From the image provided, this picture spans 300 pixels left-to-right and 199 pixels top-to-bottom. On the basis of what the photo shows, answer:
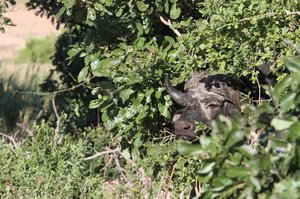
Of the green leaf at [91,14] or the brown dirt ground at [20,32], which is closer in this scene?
the green leaf at [91,14]

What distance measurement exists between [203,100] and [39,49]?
13285 millimetres

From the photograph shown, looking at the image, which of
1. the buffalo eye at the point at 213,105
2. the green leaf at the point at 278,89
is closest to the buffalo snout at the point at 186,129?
the buffalo eye at the point at 213,105

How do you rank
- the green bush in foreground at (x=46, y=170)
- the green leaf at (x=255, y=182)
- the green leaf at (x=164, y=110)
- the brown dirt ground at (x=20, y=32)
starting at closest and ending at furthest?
the green leaf at (x=255, y=182), the green leaf at (x=164, y=110), the green bush in foreground at (x=46, y=170), the brown dirt ground at (x=20, y=32)

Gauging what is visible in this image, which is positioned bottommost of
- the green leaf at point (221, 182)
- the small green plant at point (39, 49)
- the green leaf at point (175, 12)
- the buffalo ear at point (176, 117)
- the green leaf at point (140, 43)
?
the small green plant at point (39, 49)

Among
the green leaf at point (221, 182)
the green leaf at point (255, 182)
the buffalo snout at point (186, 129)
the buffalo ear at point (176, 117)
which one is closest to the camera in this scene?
the green leaf at point (255, 182)

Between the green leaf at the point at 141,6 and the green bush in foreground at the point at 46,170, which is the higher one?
the green leaf at the point at 141,6

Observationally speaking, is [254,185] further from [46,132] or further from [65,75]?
[65,75]

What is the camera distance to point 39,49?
19156 mm

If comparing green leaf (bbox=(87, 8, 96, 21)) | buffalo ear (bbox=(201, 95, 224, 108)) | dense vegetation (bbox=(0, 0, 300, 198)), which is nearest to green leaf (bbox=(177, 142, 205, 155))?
dense vegetation (bbox=(0, 0, 300, 198))

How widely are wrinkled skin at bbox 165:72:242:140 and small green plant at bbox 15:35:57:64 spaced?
39.0 feet

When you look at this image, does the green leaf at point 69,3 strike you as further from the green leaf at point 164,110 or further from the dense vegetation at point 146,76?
the green leaf at point 164,110

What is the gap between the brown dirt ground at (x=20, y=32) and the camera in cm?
2016

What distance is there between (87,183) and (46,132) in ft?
2.06

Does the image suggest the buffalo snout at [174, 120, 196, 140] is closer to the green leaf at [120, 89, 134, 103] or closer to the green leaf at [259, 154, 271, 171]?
the green leaf at [120, 89, 134, 103]
